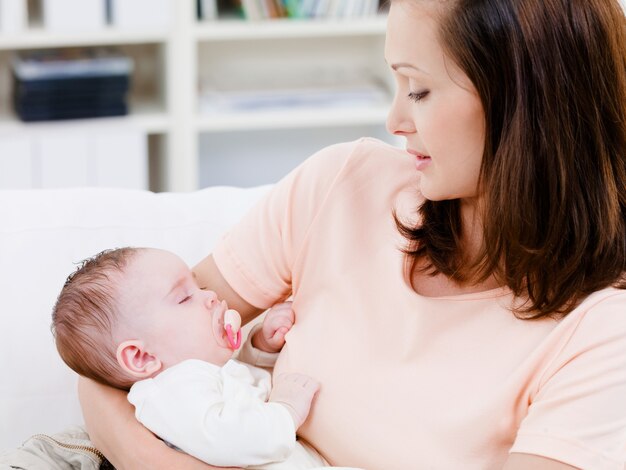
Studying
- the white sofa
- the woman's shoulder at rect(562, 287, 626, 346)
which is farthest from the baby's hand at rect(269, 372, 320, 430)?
the white sofa

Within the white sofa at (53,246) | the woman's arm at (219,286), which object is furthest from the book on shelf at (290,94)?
the woman's arm at (219,286)

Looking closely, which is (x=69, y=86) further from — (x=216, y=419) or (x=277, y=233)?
(x=216, y=419)

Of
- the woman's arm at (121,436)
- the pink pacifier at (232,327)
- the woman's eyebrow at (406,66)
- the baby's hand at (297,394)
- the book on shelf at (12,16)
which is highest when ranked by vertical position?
the woman's eyebrow at (406,66)

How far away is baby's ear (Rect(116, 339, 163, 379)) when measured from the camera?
1.36 meters

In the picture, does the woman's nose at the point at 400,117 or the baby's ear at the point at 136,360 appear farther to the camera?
the baby's ear at the point at 136,360

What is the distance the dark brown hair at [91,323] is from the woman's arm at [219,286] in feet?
0.49

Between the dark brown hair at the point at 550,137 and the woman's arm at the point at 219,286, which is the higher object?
the dark brown hair at the point at 550,137

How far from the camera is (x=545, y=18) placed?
3.70 feet

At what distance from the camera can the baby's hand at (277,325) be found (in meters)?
1.46

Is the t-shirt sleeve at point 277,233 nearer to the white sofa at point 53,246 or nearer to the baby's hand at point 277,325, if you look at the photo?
the baby's hand at point 277,325

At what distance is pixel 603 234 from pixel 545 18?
0.26 metres

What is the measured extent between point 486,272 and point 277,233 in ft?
1.13

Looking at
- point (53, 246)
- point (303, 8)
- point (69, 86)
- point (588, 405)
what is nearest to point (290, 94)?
point (303, 8)

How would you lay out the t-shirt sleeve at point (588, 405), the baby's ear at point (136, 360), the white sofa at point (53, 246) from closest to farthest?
the t-shirt sleeve at point (588, 405) < the baby's ear at point (136, 360) < the white sofa at point (53, 246)
